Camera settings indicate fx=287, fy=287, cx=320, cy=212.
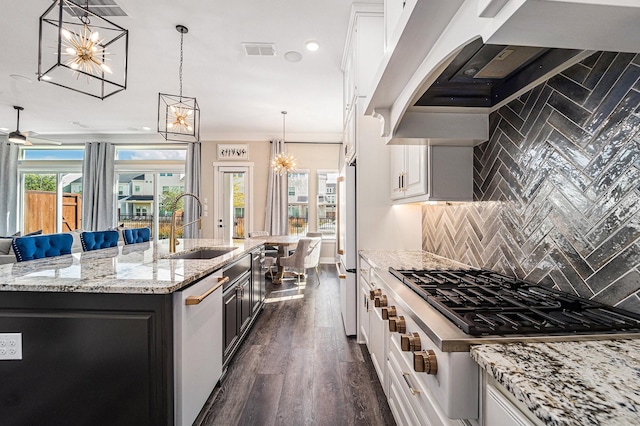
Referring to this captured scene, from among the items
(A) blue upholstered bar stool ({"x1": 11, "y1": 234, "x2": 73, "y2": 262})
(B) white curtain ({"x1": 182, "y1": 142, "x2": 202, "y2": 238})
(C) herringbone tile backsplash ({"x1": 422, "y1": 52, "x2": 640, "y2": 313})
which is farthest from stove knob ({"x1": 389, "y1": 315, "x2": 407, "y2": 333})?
(B) white curtain ({"x1": 182, "y1": 142, "x2": 202, "y2": 238})

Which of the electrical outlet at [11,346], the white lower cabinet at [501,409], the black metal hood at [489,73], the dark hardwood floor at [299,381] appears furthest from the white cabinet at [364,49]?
the electrical outlet at [11,346]

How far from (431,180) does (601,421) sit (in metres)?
1.42

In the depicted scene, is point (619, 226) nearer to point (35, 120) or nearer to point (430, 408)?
point (430, 408)

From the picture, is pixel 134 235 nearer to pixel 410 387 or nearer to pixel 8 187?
pixel 410 387

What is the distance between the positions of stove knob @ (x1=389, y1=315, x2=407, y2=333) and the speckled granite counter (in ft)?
1.36

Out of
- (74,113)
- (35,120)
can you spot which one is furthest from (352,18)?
(35,120)

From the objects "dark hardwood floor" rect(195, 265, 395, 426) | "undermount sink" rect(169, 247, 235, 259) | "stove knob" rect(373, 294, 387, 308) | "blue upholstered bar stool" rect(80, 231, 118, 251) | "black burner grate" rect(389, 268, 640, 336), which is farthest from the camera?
"blue upholstered bar stool" rect(80, 231, 118, 251)

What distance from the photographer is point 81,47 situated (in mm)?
2029

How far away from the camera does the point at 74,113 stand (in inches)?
225

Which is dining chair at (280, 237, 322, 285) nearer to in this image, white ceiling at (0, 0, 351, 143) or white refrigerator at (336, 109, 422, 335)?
white refrigerator at (336, 109, 422, 335)

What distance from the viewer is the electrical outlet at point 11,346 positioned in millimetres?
1319

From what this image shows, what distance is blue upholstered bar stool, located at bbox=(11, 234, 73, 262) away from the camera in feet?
7.32

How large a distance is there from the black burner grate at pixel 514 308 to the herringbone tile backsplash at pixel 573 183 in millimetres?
77

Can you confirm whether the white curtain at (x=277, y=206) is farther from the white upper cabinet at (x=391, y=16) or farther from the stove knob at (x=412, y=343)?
the stove knob at (x=412, y=343)
